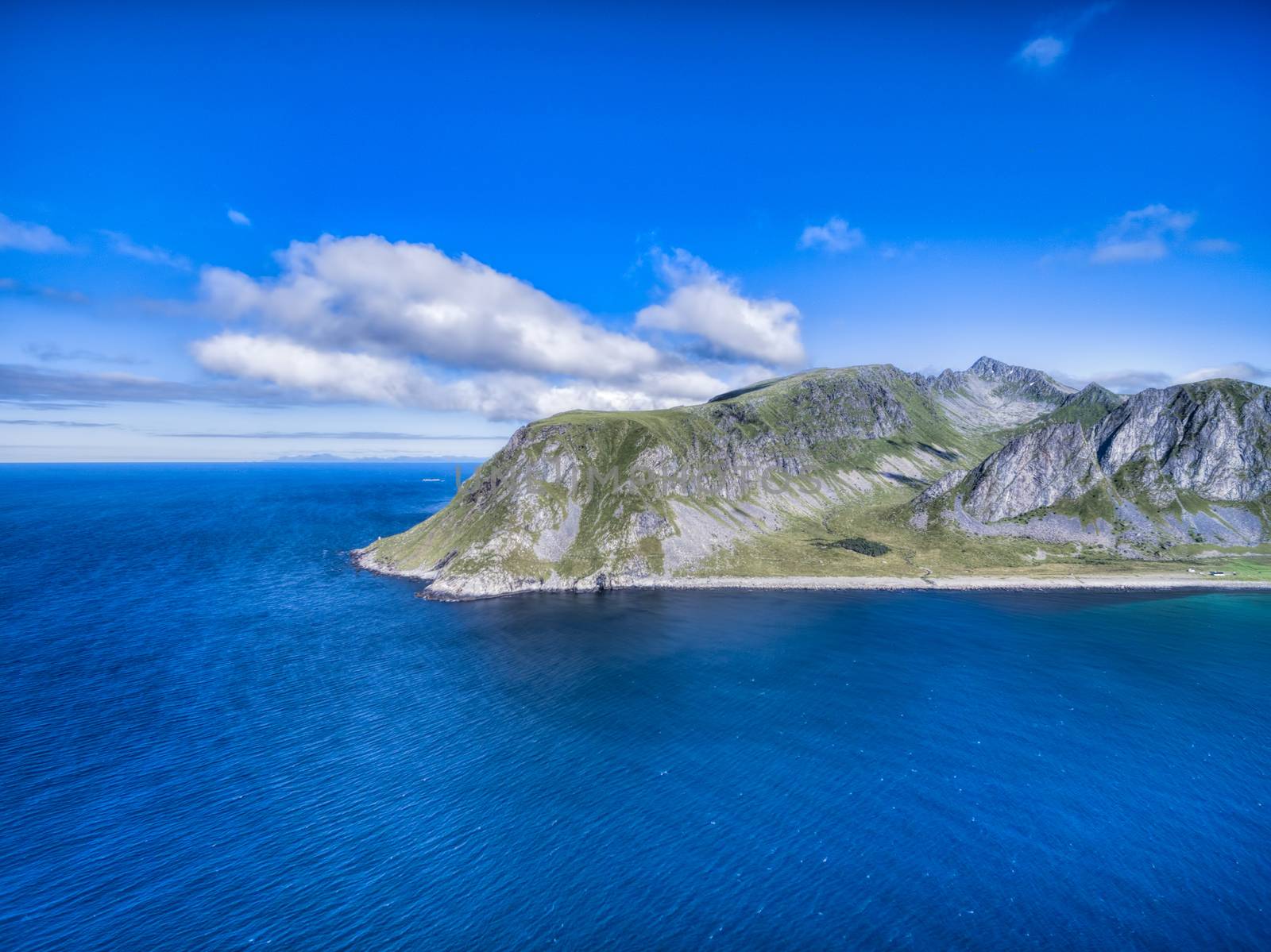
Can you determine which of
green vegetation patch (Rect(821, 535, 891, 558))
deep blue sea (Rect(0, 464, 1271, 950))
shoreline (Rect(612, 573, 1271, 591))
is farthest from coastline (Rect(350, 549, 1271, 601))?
deep blue sea (Rect(0, 464, 1271, 950))

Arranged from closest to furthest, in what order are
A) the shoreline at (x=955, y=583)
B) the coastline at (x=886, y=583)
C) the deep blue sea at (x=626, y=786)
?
the deep blue sea at (x=626, y=786), the coastline at (x=886, y=583), the shoreline at (x=955, y=583)

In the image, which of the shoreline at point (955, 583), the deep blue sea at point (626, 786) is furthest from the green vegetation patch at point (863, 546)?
the deep blue sea at point (626, 786)

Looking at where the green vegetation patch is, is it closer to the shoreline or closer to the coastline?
the coastline

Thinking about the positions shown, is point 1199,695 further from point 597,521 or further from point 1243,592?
point 597,521

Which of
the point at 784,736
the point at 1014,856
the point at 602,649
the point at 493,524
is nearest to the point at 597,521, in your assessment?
the point at 493,524

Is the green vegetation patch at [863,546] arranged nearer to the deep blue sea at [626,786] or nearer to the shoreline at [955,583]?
the shoreline at [955,583]
